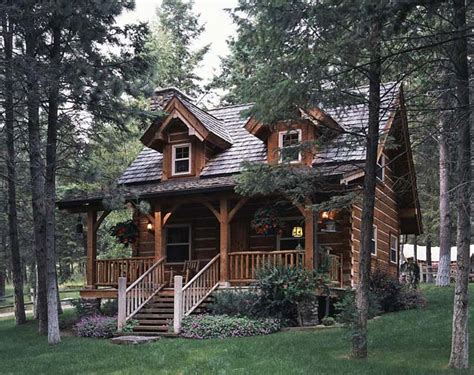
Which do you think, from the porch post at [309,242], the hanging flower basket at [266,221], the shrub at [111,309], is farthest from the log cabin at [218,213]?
the shrub at [111,309]

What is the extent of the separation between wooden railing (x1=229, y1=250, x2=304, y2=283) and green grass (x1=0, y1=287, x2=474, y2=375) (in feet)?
8.08

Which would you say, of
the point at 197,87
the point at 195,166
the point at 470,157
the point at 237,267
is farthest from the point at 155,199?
the point at 197,87

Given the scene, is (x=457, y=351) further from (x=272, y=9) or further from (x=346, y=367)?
(x=272, y=9)

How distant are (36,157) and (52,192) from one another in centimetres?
94

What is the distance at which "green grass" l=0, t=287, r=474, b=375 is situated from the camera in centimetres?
1030

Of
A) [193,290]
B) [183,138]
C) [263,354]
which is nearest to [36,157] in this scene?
[193,290]

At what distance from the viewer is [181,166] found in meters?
20.0

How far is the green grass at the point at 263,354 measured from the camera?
10.3 m

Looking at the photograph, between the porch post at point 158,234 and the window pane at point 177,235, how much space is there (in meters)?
2.06

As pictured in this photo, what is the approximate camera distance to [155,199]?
60.1 ft

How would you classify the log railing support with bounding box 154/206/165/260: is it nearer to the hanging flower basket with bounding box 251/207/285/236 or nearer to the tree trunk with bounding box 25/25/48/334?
the hanging flower basket with bounding box 251/207/285/236

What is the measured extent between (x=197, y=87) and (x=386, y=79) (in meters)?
27.3

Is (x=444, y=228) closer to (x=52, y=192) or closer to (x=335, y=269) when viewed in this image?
(x=335, y=269)

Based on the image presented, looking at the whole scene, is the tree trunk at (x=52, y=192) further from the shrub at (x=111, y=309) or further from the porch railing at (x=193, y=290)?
the shrub at (x=111, y=309)
